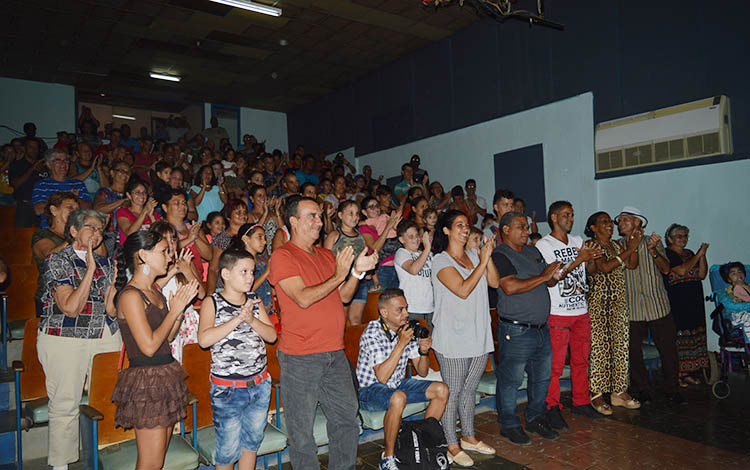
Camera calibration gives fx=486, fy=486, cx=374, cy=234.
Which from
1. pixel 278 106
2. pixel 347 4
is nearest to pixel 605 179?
pixel 347 4

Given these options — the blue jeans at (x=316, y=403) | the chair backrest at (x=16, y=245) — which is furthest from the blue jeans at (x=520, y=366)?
the chair backrest at (x=16, y=245)

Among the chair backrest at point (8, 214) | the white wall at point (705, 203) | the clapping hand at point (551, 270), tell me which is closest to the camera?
the clapping hand at point (551, 270)

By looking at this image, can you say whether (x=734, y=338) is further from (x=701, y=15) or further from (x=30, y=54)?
Answer: (x=30, y=54)

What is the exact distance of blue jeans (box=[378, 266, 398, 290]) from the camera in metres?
5.56

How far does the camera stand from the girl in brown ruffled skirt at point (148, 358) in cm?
250

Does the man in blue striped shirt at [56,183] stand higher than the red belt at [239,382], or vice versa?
the man in blue striped shirt at [56,183]

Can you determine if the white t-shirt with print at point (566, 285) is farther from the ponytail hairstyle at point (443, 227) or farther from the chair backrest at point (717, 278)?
the chair backrest at point (717, 278)

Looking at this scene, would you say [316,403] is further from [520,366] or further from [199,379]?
[520,366]

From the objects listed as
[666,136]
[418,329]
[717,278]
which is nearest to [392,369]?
[418,329]

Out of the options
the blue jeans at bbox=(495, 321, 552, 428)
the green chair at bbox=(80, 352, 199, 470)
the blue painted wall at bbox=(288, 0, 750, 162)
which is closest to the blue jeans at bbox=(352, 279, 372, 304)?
the blue jeans at bbox=(495, 321, 552, 428)

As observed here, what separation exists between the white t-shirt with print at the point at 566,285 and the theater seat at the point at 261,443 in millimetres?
2548

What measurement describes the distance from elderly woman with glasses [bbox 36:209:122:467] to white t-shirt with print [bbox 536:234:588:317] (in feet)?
11.4

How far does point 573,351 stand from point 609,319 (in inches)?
22.5

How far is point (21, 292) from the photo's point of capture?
16.0ft
